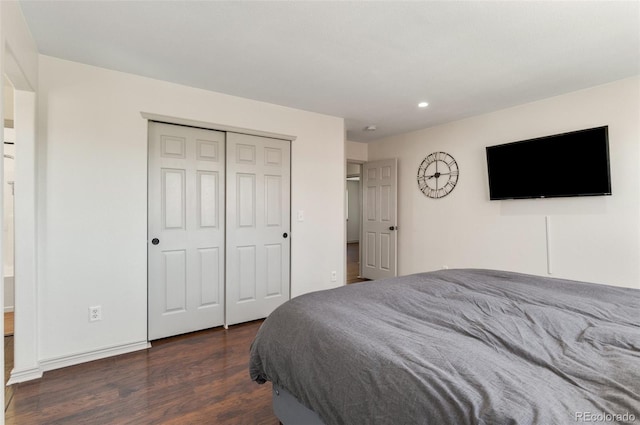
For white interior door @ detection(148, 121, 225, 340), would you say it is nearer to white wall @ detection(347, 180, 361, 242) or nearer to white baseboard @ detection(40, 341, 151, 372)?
white baseboard @ detection(40, 341, 151, 372)

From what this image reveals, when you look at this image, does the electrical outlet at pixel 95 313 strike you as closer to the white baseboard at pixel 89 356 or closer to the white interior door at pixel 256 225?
the white baseboard at pixel 89 356

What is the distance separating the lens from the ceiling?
183 centimetres

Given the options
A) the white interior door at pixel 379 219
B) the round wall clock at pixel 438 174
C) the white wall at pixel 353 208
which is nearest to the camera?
the round wall clock at pixel 438 174

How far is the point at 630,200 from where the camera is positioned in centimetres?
276

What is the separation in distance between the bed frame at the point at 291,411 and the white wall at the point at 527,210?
305cm

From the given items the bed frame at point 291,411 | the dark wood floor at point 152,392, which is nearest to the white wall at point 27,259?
the dark wood floor at point 152,392

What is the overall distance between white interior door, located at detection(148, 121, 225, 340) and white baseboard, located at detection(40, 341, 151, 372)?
0.43ft

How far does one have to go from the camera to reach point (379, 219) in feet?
16.5

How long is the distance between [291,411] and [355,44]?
2.24m

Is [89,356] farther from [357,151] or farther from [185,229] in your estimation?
[357,151]

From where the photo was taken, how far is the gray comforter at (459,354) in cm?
80

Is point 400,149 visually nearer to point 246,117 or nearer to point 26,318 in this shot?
point 246,117

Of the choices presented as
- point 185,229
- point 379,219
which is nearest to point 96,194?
point 185,229
